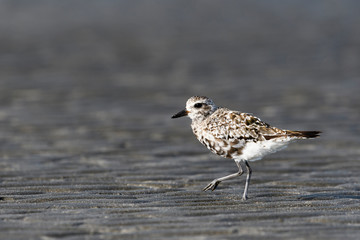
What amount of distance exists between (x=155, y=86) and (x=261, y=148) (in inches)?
389

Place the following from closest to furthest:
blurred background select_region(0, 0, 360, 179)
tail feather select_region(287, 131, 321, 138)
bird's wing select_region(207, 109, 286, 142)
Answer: tail feather select_region(287, 131, 321, 138) < bird's wing select_region(207, 109, 286, 142) < blurred background select_region(0, 0, 360, 179)

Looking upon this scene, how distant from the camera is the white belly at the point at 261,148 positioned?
8.55 m

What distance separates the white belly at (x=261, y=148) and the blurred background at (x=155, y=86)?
812 millimetres

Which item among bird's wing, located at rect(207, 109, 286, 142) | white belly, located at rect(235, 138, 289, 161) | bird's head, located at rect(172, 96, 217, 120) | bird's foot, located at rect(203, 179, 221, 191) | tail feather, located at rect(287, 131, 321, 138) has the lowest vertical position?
bird's foot, located at rect(203, 179, 221, 191)

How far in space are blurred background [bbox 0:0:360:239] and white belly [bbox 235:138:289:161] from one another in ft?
2.66

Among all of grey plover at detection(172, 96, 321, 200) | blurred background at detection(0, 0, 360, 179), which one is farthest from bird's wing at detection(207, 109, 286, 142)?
blurred background at detection(0, 0, 360, 179)

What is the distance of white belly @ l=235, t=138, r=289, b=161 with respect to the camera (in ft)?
28.0

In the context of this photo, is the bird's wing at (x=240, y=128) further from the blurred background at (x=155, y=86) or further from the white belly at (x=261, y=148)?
the blurred background at (x=155, y=86)

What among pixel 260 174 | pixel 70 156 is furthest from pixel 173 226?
pixel 70 156

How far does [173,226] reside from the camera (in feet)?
23.5

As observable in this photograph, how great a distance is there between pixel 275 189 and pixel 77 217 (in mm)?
2892

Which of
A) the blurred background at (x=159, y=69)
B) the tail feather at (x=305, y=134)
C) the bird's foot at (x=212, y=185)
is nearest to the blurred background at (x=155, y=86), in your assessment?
the blurred background at (x=159, y=69)

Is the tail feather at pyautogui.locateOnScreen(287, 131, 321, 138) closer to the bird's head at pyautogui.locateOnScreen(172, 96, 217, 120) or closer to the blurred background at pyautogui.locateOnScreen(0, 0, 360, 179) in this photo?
the bird's head at pyautogui.locateOnScreen(172, 96, 217, 120)

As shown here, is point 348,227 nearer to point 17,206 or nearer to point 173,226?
point 173,226
